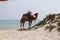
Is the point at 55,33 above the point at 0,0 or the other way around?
the other way around

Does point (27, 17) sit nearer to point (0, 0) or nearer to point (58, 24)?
point (58, 24)

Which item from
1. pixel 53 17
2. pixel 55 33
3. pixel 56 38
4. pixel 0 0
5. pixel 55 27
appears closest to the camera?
pixel 0 0

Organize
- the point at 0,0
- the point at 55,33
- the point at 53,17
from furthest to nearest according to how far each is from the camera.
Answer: the point at 53,17
the point at 55,33
the point at 0,0

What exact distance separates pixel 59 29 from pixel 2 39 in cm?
290

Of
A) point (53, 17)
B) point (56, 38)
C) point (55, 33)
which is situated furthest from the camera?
point (53, 17)

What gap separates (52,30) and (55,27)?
47cm

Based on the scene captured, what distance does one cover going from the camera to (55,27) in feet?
44.4

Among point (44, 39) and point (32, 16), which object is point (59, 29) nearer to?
point (44, 39)

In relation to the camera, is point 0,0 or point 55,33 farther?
point 55,33

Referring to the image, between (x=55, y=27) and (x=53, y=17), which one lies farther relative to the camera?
(x=53, y=17)

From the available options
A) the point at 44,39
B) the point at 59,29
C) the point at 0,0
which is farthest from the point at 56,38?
the point at 0,0

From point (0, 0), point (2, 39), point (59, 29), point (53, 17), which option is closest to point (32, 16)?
point (53, 17)

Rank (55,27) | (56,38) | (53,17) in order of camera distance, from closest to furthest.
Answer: (56,38)
(55,27)
(53,17)

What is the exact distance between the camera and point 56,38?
36.7 feet
